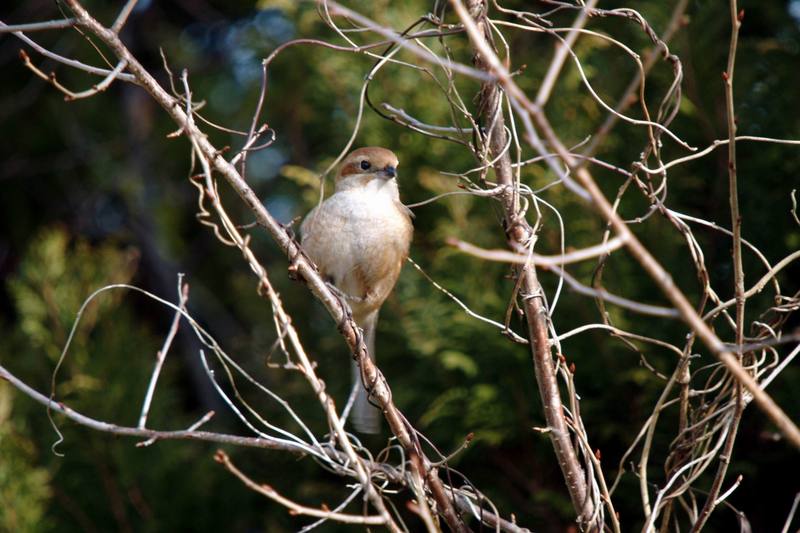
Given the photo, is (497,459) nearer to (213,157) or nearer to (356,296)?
(356,296)

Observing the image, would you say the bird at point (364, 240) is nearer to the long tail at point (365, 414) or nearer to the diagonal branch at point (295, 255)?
the long tail at point (365, 414)

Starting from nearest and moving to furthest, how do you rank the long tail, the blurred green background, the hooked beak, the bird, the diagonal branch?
the diagonal branch
the long tail
the bird
the blurred green background
the hooked beak

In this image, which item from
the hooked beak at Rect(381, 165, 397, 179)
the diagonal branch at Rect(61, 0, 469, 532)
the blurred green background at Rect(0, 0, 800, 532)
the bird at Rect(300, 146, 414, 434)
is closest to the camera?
the diagonal branch at Rect(61, 0, 469, 532)

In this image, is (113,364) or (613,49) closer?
(613,49)

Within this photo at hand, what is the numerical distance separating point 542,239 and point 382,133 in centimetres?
118

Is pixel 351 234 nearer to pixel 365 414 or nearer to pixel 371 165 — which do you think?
pixel 371 165

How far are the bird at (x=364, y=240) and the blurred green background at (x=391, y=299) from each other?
405mm

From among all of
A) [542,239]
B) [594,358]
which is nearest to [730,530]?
[594,358]

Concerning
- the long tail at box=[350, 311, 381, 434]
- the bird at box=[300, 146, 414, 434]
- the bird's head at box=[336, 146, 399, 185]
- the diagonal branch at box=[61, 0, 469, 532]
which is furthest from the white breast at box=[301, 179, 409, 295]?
the diagonal branch at box=[61, 0, 469, 532]

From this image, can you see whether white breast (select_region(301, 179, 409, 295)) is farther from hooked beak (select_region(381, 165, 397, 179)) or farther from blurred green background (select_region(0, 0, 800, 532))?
blurred green background (select_region(0, 0, 800, 532))

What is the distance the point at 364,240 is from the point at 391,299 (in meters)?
0.76

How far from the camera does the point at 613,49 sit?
4.77m

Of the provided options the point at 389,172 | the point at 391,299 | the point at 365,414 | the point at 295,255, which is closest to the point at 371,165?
the point at 389,172

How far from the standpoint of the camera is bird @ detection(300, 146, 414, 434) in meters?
4.31
